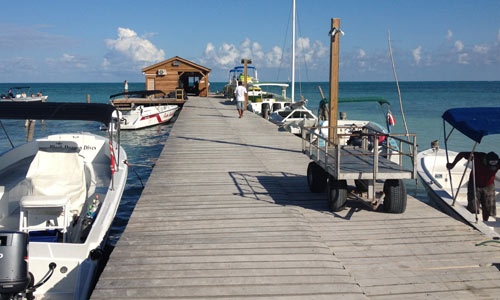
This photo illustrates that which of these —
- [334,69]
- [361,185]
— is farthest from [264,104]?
[361,185]

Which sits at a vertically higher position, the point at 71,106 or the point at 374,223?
the point at 71,106

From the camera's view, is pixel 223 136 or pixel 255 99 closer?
pixel 223 136

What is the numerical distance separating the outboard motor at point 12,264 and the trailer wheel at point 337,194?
440 centimetres

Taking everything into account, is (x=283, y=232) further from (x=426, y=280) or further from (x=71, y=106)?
(x=71, y=106)

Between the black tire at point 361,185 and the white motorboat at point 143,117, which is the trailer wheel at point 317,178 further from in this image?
the white motorboat at point 143,117

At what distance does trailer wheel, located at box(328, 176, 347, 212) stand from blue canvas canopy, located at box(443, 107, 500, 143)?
81.3 inches

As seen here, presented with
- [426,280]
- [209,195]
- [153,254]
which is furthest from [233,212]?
[426,280]

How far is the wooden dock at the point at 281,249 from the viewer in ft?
16.4

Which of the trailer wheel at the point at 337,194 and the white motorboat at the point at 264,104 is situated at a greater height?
the white motorboat at the point at 264,104

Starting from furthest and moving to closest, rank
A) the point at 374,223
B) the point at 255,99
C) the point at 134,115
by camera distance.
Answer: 1. the point at 255,99
2. the point at 134,115
3. the point at 374,223

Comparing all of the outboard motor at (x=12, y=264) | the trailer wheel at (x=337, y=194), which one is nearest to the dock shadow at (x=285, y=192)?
the trailer wheel at (x=337, y=194)

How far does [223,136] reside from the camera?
648 inches

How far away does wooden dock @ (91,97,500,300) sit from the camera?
4988mm

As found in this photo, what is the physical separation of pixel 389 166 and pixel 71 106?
215 inches
